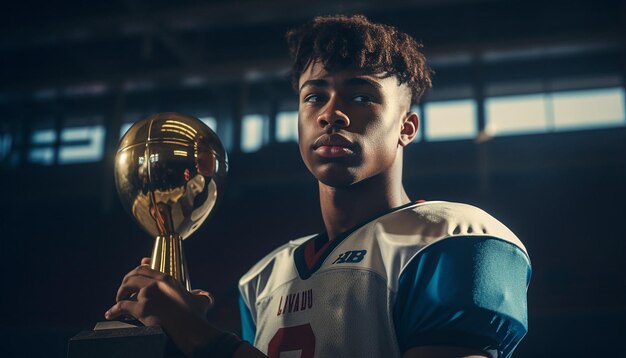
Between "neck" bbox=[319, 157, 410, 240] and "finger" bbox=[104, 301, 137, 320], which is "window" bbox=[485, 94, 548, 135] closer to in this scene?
"neck" bbox=[319, 157, 410, 240]

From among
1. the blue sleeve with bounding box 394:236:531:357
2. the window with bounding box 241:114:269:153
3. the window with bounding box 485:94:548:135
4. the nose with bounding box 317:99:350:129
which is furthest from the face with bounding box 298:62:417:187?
the window with bounding box 241:114:269:153

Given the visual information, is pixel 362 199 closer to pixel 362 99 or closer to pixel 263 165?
pixel 362 99

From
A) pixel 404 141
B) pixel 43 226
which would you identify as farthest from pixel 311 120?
pixel 43 226

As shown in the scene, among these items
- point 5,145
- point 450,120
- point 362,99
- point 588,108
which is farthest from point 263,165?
point 362,99

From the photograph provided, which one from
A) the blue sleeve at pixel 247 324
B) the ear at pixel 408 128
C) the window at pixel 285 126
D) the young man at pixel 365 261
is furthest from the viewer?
the window at pixel 285 126

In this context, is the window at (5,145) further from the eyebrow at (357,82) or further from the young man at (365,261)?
the eyebrow at (357,82)

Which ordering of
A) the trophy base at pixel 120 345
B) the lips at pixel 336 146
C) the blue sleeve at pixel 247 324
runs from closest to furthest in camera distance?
the trophy base at pixel 120 345 < the lips at pixel 336 146 < the blue sleeve at pixel 247 324

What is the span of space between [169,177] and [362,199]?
0.40 m

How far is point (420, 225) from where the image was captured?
3.36ft

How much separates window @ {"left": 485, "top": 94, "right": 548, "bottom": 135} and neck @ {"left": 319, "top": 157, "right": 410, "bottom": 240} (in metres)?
5.57

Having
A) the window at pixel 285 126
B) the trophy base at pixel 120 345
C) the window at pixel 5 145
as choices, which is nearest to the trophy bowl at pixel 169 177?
the trophy base at pixel 120 345

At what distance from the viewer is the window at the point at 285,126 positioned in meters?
7.79

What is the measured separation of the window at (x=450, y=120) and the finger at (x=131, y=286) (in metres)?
6.10

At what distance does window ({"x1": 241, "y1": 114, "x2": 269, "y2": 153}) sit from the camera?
7525 mm
